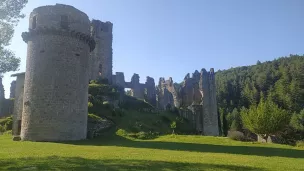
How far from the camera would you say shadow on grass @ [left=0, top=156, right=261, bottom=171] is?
464 inches

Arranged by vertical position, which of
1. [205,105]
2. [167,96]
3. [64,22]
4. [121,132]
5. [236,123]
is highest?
[64,22]

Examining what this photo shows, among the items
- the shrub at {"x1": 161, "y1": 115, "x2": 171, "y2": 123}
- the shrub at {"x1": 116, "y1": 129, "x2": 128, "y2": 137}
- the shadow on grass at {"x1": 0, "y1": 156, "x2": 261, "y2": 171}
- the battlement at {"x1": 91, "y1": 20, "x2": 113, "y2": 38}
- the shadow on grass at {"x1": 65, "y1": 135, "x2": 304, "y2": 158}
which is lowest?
the shadow on grass at {"x1": 65, "y1": 135, "x2": 304, "y2": 158}

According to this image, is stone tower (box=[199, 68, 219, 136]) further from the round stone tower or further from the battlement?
the round stone tower

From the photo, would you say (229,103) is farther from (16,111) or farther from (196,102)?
(16,111)

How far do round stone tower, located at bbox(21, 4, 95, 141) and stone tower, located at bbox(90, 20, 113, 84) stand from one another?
90.1 feet

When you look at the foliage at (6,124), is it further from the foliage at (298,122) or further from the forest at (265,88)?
the foliage at (298,122)

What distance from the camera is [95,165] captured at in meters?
12.5

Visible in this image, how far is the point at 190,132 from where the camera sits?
4912 cm

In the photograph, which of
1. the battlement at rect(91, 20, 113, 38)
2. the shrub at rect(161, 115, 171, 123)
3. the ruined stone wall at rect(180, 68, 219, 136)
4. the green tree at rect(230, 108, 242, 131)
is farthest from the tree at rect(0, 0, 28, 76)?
the green tree at rect(230, 108, 242, 131)

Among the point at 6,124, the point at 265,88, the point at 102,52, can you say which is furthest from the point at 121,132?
the point at 265,88

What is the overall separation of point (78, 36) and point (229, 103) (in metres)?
80.7

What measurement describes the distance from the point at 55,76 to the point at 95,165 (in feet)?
46.7

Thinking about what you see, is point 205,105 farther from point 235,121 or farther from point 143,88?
point 235,121

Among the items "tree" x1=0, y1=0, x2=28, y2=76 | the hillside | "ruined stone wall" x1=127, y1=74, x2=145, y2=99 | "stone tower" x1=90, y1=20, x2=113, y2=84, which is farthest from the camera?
"ruined stone wall" x1=127, y1=74, x2=145, y2=99
